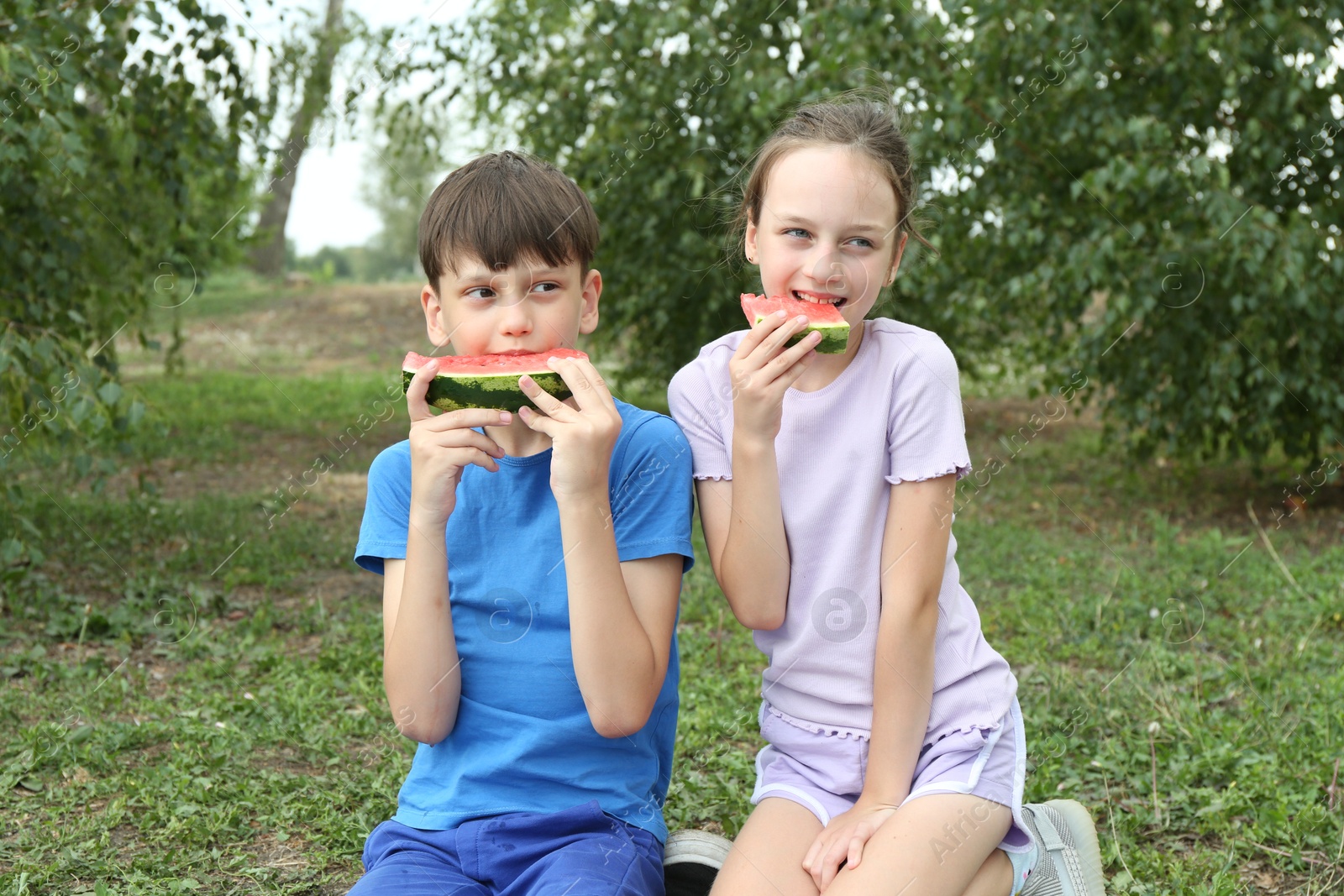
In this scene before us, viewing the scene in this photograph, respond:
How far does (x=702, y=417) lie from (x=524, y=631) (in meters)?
0.62

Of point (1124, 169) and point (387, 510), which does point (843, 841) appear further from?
point (1124, 169)

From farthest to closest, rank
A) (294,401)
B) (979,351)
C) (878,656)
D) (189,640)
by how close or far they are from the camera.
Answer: (294,401) → (979,351) → (189,640) → (878,656)

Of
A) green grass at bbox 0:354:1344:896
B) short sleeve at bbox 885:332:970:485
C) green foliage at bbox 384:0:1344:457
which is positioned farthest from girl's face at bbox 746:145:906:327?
green foliage at bbox 384:0:1344:457

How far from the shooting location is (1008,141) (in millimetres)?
7855

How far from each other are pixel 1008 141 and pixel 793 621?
617cm

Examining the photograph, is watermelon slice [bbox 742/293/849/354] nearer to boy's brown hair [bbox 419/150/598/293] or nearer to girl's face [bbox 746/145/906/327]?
girl's face [bbox 746/145/906/327]

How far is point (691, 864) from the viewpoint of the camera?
8.27 feet

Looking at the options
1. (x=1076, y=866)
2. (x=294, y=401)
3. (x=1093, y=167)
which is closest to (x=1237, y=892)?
(x=1076, y=866)

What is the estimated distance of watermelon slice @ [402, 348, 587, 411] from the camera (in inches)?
90.5

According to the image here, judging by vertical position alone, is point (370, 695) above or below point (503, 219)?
below

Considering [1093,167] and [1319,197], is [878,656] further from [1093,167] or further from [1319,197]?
[1319,197]

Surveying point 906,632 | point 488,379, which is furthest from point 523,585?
point 906,632

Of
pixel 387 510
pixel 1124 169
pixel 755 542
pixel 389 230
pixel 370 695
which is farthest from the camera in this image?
pixel 389 230

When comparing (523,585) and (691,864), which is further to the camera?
(691,864)
